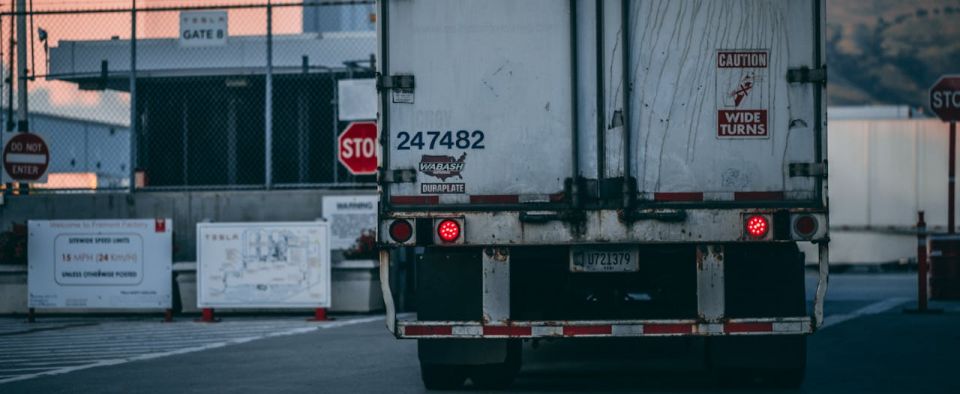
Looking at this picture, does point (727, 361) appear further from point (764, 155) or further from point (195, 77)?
point (195, 77)

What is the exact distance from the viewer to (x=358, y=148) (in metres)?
21.5

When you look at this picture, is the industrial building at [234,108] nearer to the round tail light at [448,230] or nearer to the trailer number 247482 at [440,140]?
the trailer number 247482 at [440,140]

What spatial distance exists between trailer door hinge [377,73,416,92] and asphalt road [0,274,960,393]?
232cm

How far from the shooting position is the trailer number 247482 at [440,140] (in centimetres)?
1000

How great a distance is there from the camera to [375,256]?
2109 centimetres

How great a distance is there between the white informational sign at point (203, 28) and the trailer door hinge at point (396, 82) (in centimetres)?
1320

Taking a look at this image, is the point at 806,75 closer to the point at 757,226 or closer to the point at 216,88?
the point at 757,226

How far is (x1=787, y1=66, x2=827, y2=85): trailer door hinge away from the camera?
384 inches

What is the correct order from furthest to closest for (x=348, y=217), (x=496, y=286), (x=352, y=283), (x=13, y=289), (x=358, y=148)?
(x=13, y=289)
(x=348, y=217)
(x=358, y=148)
(x=352, y=283)
(x=496, y=286)

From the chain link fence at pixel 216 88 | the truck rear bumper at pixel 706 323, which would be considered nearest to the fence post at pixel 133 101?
the chain link fence at pixel 216 88

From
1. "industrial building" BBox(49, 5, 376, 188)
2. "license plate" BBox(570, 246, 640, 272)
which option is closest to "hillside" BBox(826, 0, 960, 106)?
"industrial building" BBox(49, 5, 376, 188)

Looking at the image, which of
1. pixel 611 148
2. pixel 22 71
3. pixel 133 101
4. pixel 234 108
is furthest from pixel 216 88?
pixel 611 148

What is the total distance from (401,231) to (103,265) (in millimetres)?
11441

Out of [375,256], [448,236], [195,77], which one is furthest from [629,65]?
[195,77]
